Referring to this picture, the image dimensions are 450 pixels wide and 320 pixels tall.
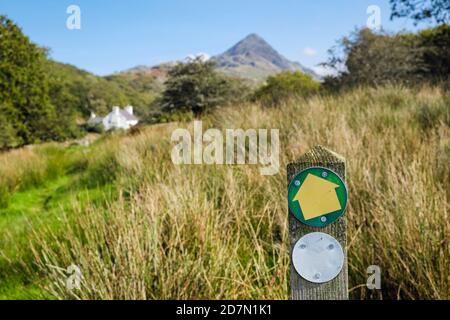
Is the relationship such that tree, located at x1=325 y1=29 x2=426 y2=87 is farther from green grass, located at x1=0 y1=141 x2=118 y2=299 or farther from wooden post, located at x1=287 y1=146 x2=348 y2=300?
wooden post, located at x1=287 y1=146 x2=348 y2=300

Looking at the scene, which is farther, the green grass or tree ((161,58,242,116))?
tree ((161,58,242,116))

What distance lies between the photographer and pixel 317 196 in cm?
74

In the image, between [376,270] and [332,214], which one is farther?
→ [376,270]

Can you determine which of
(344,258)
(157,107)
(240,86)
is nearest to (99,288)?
(344,258)

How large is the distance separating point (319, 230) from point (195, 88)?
39.6 ft

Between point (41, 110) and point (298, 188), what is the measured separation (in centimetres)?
2342

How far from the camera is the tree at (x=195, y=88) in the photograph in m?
12.5

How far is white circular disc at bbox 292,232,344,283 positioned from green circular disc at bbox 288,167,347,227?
0.03 m

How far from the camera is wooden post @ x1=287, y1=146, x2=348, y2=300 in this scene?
0.73 m

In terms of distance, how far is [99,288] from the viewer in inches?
63.7

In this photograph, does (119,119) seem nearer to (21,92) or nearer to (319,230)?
(21,92)

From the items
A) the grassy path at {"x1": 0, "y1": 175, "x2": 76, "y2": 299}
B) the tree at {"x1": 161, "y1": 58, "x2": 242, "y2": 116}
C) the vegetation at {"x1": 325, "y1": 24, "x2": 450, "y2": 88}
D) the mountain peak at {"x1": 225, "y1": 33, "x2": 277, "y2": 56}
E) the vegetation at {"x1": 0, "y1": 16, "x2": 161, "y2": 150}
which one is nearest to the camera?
the grassy path at {"x1": 0, "y1": 175, "x2": 76, "y2": 299}

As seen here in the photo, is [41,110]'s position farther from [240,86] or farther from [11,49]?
[240,86]

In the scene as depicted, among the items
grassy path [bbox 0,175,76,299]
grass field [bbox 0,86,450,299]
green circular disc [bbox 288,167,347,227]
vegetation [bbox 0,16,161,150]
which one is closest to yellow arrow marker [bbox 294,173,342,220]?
green circular disc [bbox 288,167,347,227]
